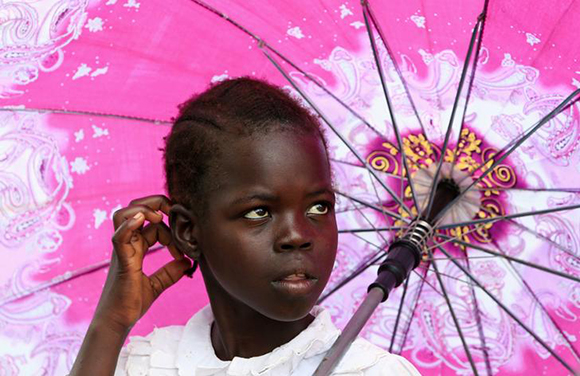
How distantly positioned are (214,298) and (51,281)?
76 cm

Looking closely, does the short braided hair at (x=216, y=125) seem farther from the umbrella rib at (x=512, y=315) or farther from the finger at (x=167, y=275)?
the umbrella rib at (x=512, y=315)

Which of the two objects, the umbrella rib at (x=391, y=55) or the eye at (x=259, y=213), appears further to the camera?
the umbrella rib at (x=391, y=55)

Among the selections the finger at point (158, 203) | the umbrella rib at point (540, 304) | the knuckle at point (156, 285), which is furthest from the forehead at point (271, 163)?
the umbrella rib at point (540, 304)

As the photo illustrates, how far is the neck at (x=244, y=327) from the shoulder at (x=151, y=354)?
0.39 feet

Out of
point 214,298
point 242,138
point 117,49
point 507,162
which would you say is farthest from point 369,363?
point 117,49

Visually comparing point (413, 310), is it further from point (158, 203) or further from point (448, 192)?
point (158, 203)

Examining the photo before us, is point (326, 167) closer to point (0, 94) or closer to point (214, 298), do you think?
point (214, 298)

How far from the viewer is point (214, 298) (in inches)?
74.7

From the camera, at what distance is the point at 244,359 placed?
5.98 feet

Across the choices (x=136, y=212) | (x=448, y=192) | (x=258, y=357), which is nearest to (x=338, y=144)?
(x=448, y=192)

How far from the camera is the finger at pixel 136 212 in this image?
6.32 feet

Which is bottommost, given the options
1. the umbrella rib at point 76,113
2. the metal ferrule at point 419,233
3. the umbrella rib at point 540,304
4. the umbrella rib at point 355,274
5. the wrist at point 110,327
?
the wrist at point 110,327

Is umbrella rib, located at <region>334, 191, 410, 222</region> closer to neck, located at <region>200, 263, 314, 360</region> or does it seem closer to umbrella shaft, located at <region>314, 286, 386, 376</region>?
umbrella shaft, located at <region>314, 286, 386, 376</region>

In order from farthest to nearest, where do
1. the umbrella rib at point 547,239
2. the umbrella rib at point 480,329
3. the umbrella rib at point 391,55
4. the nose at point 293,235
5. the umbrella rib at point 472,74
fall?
the umbrella rib at point 480,329 → the umbrella rib at point 547,239 → the umbrella rib at point 391,55 → the umbrella rib at point 472,74 → the nose at point 293,235
